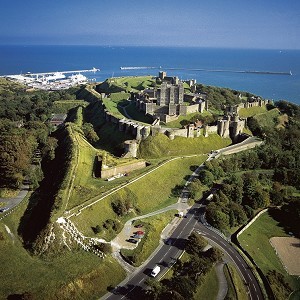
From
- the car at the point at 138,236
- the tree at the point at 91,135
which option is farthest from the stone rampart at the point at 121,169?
the tree at the point at 91,135

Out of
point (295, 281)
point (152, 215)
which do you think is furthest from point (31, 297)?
point (295, 281)

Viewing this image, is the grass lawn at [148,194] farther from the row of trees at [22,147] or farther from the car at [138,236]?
the row of trees at [22,147]

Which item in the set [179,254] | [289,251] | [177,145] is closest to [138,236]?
[179,254]

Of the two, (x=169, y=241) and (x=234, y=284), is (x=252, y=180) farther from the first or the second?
(x=234, y=284)

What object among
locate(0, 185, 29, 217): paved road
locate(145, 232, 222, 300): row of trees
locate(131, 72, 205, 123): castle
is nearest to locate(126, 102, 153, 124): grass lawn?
locate(131, 72, 205, 123): castle

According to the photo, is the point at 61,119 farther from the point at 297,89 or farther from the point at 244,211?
→ the point at 297,89
